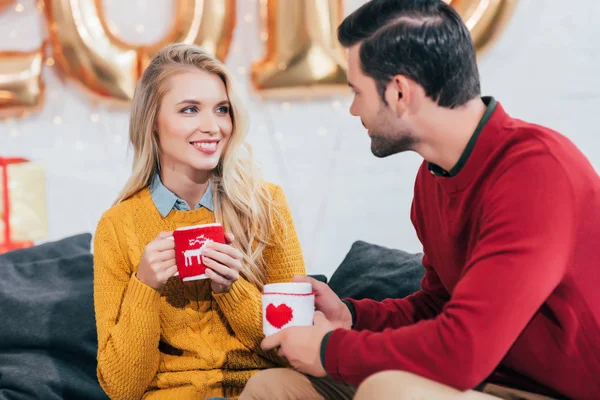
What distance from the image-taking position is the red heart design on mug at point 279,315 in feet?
5.53

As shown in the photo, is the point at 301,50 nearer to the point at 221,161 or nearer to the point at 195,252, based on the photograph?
the point at 221,161

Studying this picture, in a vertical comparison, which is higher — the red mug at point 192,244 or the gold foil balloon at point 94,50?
the gold foil balloon at point 94,50

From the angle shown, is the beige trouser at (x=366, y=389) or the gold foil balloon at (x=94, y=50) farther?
the gold foil balloon at (x=94, y=50)

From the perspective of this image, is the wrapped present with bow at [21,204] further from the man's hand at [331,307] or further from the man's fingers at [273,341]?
the man's fingers at [273,341]

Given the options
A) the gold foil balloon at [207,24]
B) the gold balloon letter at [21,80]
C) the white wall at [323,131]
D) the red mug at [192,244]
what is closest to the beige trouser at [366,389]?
the red mug at [192,244]

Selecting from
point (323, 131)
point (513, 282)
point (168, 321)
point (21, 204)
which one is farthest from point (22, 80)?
point (513, 282)

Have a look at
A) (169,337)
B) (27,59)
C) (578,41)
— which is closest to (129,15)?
(27,59)

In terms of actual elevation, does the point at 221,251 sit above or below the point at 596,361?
above

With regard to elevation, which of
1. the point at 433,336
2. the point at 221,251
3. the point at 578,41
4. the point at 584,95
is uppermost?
the point at 578,41

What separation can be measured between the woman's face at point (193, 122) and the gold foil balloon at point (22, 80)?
4.30 ft

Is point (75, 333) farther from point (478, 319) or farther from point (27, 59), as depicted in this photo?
point (478, 319)

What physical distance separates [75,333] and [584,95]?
2.20m

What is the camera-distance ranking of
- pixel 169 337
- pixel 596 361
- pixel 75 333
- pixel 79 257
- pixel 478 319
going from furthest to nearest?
pixel 79 257 < pixel 75 333 < pixel 169 337 < pixel 596 361 < pixel 478 319

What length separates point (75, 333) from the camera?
257 cm
